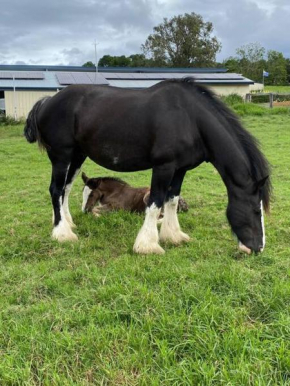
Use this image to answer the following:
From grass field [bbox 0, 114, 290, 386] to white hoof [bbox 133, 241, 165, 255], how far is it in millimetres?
104

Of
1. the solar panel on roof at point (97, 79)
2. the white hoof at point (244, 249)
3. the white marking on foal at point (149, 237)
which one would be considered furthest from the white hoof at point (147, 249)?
the solar panel on roof at point (97, 79)

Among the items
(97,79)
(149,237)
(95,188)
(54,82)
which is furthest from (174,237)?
(97,79)

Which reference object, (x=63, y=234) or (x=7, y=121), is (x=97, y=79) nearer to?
(x=7, y=121)

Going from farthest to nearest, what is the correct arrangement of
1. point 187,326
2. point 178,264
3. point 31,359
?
point 178,264 < point 187,326 < point 31,359

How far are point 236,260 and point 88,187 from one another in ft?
10.2

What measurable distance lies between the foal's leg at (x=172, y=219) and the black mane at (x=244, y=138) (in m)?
0.83

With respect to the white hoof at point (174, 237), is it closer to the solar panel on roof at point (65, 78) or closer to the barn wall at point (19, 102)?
the barn wall at point (19, 102)

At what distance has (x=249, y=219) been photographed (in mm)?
4230

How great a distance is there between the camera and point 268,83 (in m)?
66.8

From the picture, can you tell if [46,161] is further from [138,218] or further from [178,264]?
[178,264]

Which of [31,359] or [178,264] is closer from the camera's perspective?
[31,359]

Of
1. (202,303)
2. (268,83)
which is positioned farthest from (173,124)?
(268,83)

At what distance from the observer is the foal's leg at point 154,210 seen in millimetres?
4504

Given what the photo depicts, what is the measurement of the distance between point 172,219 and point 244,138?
1.34m
